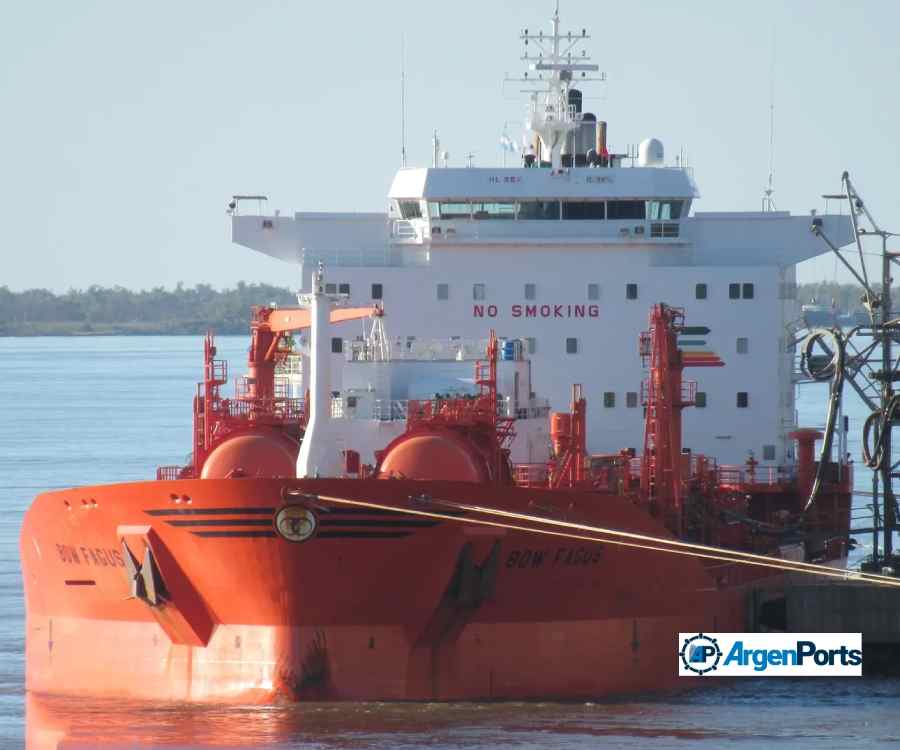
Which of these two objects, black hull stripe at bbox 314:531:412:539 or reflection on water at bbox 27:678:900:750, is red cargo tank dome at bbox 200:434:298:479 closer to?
black hull stripe at bbox 314:531:412:539

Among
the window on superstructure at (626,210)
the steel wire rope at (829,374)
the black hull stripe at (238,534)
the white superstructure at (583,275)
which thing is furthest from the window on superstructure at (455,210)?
the black hull stripe at (238,534)

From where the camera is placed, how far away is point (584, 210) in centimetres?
3117

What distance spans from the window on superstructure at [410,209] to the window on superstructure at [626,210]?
2.94m

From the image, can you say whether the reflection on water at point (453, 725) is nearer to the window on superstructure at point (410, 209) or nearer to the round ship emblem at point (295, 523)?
the round ship emblem at point (295, 523)

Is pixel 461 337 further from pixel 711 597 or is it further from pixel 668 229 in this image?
pixel 711 597

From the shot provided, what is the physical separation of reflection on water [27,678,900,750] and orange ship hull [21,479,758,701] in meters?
0.23

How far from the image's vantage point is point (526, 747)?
2133 cm

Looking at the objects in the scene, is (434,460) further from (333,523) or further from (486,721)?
(486,721)

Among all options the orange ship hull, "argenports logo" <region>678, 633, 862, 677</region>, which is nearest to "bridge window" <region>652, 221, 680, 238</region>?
"argenports logo" <region>678, 633, 862, 677</region>

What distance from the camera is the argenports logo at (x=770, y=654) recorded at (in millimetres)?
26062

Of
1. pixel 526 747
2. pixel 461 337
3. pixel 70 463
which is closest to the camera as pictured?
pixel 526 747

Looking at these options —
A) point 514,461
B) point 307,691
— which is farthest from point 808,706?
point 307,691

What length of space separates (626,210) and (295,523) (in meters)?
11.3

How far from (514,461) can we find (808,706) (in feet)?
16.5
